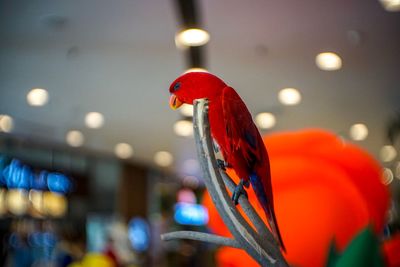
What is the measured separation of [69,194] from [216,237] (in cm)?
918

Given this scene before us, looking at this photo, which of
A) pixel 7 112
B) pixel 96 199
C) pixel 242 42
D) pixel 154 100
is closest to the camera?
pixel 154 100

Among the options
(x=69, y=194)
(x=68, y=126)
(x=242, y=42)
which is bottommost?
(x=68, y=126)

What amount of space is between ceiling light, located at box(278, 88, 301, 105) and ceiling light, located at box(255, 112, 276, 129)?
66 mm

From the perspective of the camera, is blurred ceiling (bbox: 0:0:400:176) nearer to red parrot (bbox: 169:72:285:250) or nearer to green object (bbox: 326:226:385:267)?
red parrot (bbox: 169:72:285:250)

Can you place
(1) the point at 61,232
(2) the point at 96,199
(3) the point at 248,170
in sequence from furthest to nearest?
(2) the point at 96,199 < (1) the point at 61,232 < (3) the point at 248,170

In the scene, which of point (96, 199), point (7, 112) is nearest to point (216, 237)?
point (7, 112)

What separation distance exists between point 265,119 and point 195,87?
11.9 inches

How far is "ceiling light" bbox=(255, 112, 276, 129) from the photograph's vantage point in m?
1.02

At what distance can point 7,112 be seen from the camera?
8.37 ft

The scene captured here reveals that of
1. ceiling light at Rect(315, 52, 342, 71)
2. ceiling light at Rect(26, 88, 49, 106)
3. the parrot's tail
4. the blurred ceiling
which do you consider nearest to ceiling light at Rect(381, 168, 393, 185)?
the blurred ceiling

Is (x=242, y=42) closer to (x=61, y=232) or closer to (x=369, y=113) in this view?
(x=369, y=113)

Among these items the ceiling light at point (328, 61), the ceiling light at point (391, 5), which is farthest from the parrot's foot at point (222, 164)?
the ceiling light at point (391, 5)

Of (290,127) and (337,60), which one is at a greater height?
(337,60)

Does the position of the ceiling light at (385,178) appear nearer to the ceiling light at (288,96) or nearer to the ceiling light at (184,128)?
the ceiling light at (288,96)
